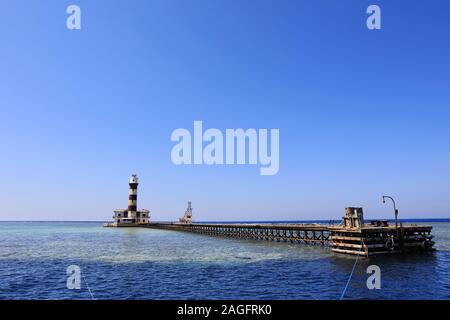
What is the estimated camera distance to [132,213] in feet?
455

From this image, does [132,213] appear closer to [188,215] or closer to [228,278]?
[188,215]

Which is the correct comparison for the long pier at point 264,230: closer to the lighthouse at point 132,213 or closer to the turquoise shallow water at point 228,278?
the lighthouse at point 132,213

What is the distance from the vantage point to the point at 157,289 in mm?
22531

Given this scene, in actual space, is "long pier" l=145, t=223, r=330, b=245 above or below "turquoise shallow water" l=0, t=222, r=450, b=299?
below

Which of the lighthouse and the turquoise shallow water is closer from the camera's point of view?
the turquoise shallow water

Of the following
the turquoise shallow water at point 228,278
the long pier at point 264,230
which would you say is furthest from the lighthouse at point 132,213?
the turquoise shallow water at point 228,278

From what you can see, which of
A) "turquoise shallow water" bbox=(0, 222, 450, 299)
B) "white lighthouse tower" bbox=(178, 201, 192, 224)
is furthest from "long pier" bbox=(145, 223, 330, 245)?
"turquoise shallow water" bbox=(0, 222, 450, 299)

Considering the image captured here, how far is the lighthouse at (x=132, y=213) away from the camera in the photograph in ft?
431

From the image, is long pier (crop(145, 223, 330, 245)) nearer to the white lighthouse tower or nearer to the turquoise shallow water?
the white lighthouse tower

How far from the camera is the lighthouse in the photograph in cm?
13125
